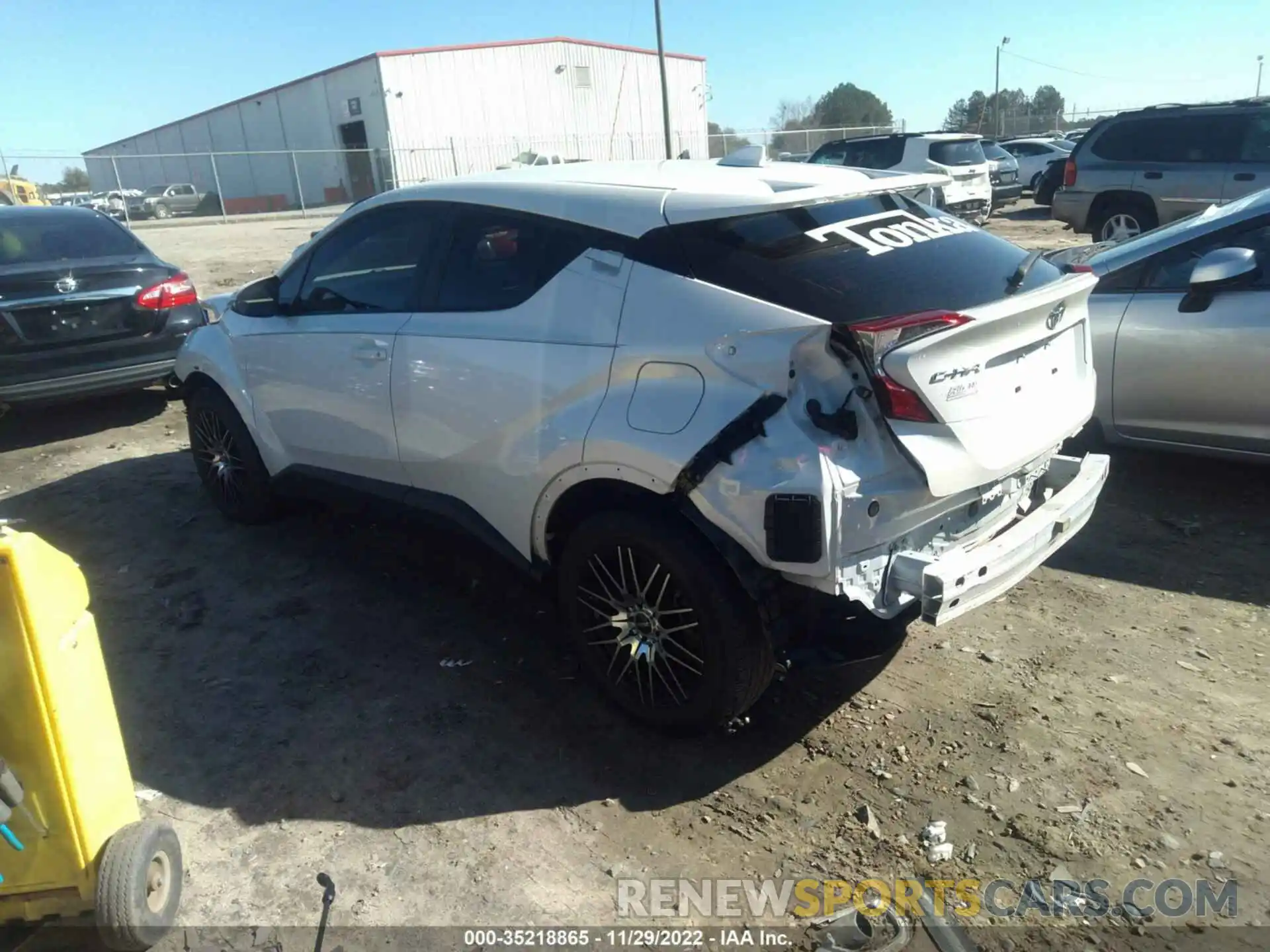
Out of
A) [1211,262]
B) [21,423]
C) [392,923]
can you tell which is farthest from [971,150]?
[392,923]

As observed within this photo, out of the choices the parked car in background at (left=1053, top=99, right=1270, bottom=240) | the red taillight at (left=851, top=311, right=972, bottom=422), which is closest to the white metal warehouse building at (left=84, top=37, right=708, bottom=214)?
the parked car in background at (left=1053, top=99, right=1270, bottom=240)

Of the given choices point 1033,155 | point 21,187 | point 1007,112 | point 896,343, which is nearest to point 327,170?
point 21,187

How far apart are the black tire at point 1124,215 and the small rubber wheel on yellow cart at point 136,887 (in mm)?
12764

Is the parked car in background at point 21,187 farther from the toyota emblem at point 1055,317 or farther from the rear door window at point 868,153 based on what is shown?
the toyota emblem at point 1055,317

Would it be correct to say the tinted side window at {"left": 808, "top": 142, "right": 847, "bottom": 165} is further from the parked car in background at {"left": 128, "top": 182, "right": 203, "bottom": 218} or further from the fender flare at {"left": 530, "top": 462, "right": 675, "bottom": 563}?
the parked car in background at {"left": 128, "top": 182, "right": 203, "bottom": 218}

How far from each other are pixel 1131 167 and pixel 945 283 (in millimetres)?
Result: 11069

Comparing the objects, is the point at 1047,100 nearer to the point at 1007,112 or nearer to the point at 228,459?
the point at 1007,112

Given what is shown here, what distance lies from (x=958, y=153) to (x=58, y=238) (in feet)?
Answer: 47.1

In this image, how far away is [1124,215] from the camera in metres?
12.3

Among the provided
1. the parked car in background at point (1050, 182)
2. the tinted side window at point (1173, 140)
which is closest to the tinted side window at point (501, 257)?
the tinted side window at point (1173, 140)

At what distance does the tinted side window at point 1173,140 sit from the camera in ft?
38.0

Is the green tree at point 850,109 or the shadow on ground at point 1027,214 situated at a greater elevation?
the green tree at point 850,109

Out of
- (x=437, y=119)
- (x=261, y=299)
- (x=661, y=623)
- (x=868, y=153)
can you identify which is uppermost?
(x=437, y=119)

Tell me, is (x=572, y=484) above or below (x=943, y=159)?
below
